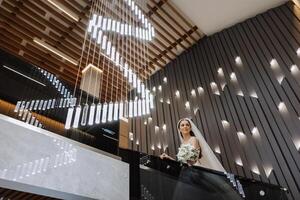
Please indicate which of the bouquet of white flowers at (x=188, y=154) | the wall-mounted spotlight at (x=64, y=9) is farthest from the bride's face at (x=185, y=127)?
the wall-mounted spotlight at (x=64, y=9)

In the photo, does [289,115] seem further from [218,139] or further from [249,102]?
[218,139]

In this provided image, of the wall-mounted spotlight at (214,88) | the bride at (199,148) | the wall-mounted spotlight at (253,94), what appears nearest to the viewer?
the bride at (199,148)

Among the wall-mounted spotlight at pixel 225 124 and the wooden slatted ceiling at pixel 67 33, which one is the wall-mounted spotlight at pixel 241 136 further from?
the wooden slatted ceiling at pixel 67 33

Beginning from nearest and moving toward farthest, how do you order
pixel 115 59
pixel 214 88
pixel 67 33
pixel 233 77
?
pixel 115 59, pixel 233 77, pixel 214 88, pixel 67 33

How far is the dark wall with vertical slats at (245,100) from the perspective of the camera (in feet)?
14.0

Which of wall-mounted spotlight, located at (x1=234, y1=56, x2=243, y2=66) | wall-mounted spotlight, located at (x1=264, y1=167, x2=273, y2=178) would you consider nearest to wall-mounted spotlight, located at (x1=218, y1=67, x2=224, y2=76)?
wall-mounted spotlight, located at (x1=234, y1=56, x2=243, y2=66)

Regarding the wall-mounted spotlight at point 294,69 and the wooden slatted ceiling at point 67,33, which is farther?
the wooden slatted ceiling at point 67,33

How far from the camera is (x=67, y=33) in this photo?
6.59 meters

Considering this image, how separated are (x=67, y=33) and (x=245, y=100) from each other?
4465 mm

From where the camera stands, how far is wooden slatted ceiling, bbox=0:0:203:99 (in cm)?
604

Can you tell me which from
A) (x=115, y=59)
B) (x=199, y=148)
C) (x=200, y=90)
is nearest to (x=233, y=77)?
(x=200, y=90)

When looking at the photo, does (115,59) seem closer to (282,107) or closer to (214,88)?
(214,88)

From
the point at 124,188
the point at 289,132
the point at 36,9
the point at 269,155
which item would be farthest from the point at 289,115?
the point at 36,9

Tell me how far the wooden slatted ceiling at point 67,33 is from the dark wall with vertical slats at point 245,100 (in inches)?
22.8
